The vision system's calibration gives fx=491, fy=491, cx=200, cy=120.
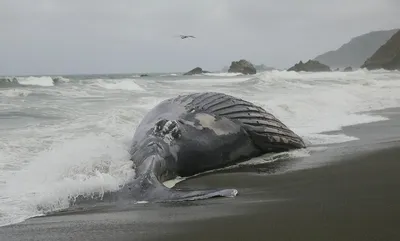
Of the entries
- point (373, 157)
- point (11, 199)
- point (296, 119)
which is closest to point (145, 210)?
point (11, 199)

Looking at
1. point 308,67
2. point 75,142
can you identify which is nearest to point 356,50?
point 308,67

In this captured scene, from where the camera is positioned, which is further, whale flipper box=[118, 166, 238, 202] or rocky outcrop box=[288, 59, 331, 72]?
rocky outcrop box=[288, 59, 331, 72]

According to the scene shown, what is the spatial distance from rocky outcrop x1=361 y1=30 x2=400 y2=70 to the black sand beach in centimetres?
6932

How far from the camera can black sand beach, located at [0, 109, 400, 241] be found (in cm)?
301

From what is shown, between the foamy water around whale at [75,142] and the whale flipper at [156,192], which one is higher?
the whale flipper at [156,192]

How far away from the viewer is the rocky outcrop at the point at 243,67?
7481cm

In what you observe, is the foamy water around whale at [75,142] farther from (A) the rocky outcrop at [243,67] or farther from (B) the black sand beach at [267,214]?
(A) the rocky outcrop at [243,67]

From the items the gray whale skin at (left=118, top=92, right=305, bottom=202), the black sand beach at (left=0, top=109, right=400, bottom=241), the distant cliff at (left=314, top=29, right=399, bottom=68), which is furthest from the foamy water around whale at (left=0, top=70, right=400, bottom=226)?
the distant cliff at (left=314, top=29, right=399, bottom=68)

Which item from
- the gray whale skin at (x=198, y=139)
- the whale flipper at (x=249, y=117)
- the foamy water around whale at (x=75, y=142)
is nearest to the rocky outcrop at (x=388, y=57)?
the foamy water around whale at (x=75, y=142)

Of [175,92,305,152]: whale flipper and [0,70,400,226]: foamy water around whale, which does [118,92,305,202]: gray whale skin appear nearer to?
[175,92,305,152]: whale flipper

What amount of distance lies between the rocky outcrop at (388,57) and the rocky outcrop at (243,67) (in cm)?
1908

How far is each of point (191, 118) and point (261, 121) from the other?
96 centimetres

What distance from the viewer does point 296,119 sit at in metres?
10.9

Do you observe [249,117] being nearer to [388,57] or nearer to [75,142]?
[75,142]
